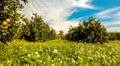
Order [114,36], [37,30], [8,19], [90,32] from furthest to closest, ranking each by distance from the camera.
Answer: [114,36]
[37,30]
[90,32]
[8,19]

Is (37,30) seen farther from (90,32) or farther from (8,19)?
(8,19)

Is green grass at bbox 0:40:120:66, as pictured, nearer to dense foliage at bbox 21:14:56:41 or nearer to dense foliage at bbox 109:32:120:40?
dense foliage at bbox 21:14:56:41

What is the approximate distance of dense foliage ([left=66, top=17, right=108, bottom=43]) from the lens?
89.6ft

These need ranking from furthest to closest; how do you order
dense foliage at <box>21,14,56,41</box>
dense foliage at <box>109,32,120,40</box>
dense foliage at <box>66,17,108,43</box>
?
dense foliage at <box>109,32,120,40</box> < dense foliage at <box>21,14,56,41</box> < dense foliage at <box>66,17,108,43</box>

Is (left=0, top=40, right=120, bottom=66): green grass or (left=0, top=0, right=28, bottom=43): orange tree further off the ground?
(left=0, top=0, right=28, bottom=43): orange tree

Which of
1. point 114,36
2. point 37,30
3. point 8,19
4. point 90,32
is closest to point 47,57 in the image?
point 8,19

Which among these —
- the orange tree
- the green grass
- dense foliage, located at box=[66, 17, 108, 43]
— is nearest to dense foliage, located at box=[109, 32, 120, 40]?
dense foliage, located at box=[66, 17, 108, 43]

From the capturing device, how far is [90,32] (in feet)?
89.9

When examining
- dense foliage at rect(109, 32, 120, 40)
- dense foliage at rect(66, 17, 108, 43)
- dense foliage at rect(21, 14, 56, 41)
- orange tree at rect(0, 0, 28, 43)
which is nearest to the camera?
orange tree at rect(0, 0, 28, 43)

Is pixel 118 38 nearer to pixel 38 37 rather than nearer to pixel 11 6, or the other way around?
pixel 38 37

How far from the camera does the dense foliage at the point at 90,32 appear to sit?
27297mm

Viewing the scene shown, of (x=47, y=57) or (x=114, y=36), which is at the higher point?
(x=47, y=57)

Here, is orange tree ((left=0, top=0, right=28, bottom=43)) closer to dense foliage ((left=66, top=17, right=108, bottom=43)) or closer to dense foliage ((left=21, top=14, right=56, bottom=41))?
dense foliage ((left=66, top=17, right=108, bottom=43))

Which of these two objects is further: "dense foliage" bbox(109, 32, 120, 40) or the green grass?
"dense foliage" bbox(109, 32, 120, 40)
